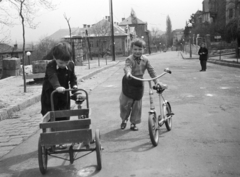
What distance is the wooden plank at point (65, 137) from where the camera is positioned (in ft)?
12.0

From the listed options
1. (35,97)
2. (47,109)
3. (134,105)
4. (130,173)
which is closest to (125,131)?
(134,105)

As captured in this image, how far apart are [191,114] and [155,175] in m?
3.51

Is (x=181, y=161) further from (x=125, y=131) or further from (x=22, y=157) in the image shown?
(x=22, y=157)

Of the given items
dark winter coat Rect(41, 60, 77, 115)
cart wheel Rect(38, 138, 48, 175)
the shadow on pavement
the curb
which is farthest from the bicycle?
the curb

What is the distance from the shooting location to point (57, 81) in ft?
14.4

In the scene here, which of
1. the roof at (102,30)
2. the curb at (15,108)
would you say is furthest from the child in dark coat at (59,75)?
the roof at (102,30)

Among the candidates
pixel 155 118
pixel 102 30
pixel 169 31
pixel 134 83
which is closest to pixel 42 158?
pixel 155 118

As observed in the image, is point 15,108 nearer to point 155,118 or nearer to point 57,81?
point 57,81

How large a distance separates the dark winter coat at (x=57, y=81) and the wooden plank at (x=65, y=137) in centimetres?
92

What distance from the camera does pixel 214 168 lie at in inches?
149

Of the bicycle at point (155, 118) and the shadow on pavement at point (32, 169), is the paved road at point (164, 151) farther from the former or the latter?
the bicycle at point (155, 118)

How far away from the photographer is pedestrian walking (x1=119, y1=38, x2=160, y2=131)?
5.25m

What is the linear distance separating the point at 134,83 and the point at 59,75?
1.42 meters

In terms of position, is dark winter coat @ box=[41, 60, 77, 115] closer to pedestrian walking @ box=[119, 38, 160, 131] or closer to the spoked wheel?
pedestrian walking @ box=[119, 38, 160, 131]
